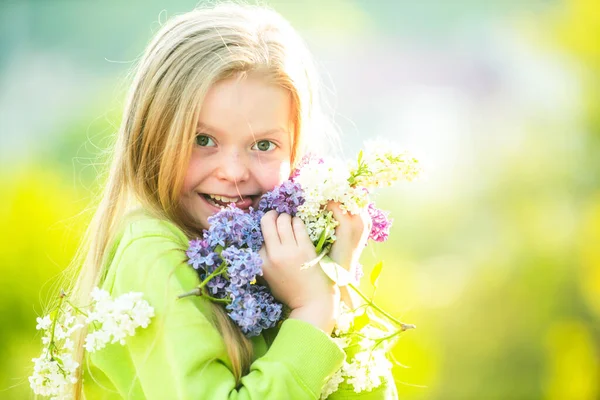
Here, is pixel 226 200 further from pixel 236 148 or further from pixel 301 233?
pixel 301 233

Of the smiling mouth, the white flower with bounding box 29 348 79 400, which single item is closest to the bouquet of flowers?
the smiling mouth

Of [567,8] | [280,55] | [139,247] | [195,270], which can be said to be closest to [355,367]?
[195,270]

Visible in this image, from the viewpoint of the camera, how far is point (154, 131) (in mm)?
2654

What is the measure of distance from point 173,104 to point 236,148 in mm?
271

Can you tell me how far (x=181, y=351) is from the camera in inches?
84.3

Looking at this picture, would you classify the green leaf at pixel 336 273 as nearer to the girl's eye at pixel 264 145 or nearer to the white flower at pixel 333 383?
the white flower at pixel 333 383

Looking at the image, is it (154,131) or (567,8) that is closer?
(154,131)

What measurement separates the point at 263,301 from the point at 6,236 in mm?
5920

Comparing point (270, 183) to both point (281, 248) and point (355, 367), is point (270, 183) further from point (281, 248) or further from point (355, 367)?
point (355, 367)

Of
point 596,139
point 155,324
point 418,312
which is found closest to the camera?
point 155,324

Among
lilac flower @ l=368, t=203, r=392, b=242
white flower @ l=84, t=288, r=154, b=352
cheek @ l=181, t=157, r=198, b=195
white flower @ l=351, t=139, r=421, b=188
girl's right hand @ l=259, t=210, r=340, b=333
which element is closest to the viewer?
white flower @ l=84, t=288, r=154, b=352

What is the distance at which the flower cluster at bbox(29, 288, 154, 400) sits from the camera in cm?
214

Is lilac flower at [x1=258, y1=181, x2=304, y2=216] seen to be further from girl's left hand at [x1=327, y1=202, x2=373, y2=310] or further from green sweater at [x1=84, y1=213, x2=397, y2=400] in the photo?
green sweater at [x1=84, y1=213, x2=397, y2=400]

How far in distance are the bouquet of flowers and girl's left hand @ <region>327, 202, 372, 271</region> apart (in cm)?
3
